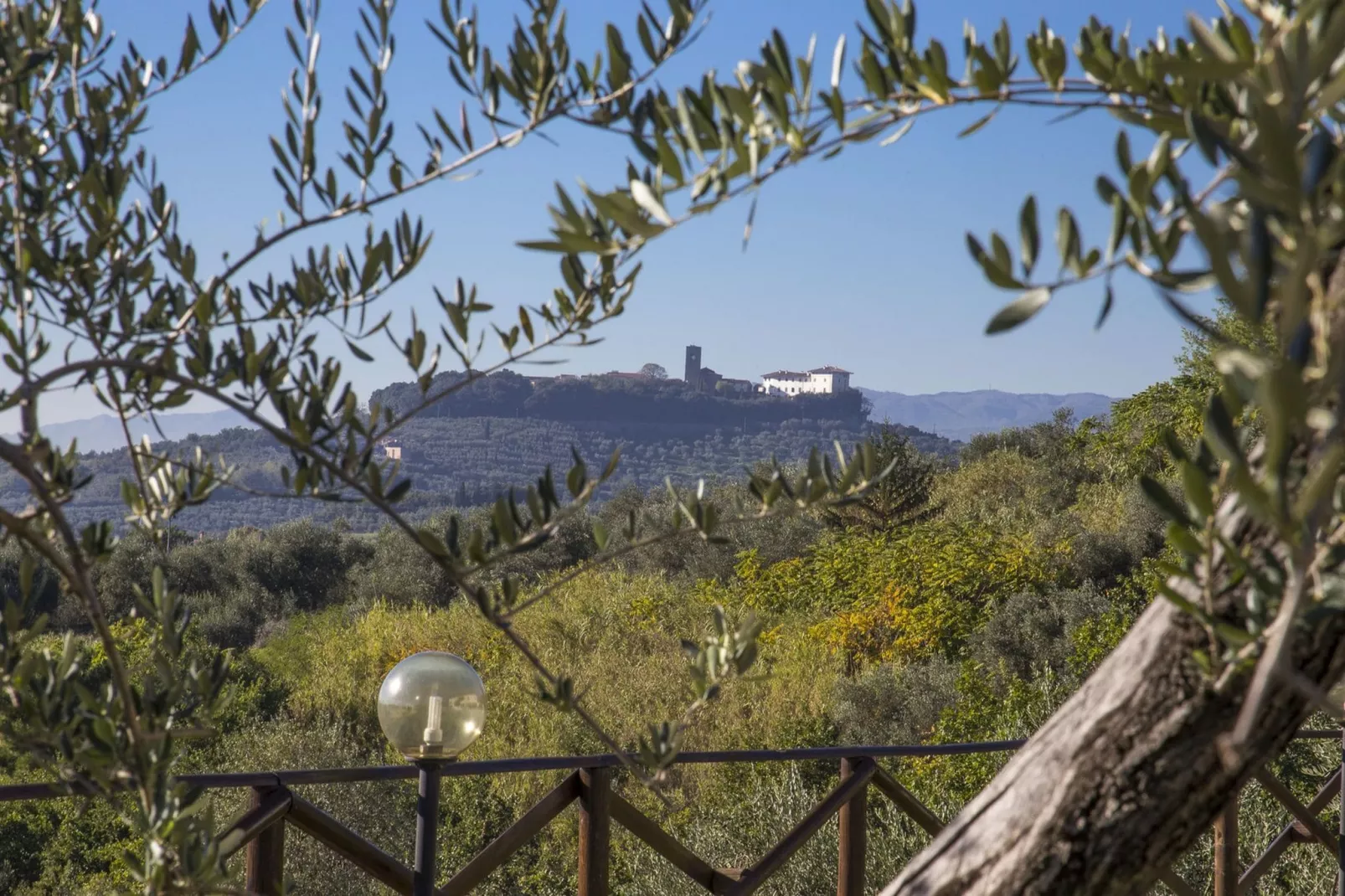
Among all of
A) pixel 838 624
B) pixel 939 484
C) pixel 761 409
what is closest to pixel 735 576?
pixel 838 624

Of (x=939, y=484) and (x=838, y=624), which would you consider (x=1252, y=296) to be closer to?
(x=838, y=624)

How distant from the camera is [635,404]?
132 feet

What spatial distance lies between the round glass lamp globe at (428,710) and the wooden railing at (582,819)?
0.04 metres

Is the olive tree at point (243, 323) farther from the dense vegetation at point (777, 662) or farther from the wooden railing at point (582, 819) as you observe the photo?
the dense vegetation at point (777, 662)

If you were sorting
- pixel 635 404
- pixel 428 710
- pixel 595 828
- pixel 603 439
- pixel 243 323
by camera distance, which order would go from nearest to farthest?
pixel 243 323 < pixel 428 710 < pixel 595 828 < pixel 603 439 < pixel 635 404

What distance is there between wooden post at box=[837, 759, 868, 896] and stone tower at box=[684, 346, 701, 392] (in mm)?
40230

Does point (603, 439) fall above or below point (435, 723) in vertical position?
above

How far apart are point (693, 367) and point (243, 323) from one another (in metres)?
44.0

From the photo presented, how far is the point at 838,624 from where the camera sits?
407 inches

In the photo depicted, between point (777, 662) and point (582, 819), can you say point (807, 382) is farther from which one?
point (582, 819)

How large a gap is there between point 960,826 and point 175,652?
25.8 inches

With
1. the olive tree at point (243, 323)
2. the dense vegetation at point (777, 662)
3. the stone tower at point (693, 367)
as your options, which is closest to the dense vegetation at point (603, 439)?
the stone tower at point (693, 367)

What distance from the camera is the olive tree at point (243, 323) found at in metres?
0.85


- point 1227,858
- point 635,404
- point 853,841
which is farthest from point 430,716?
point 635,404
